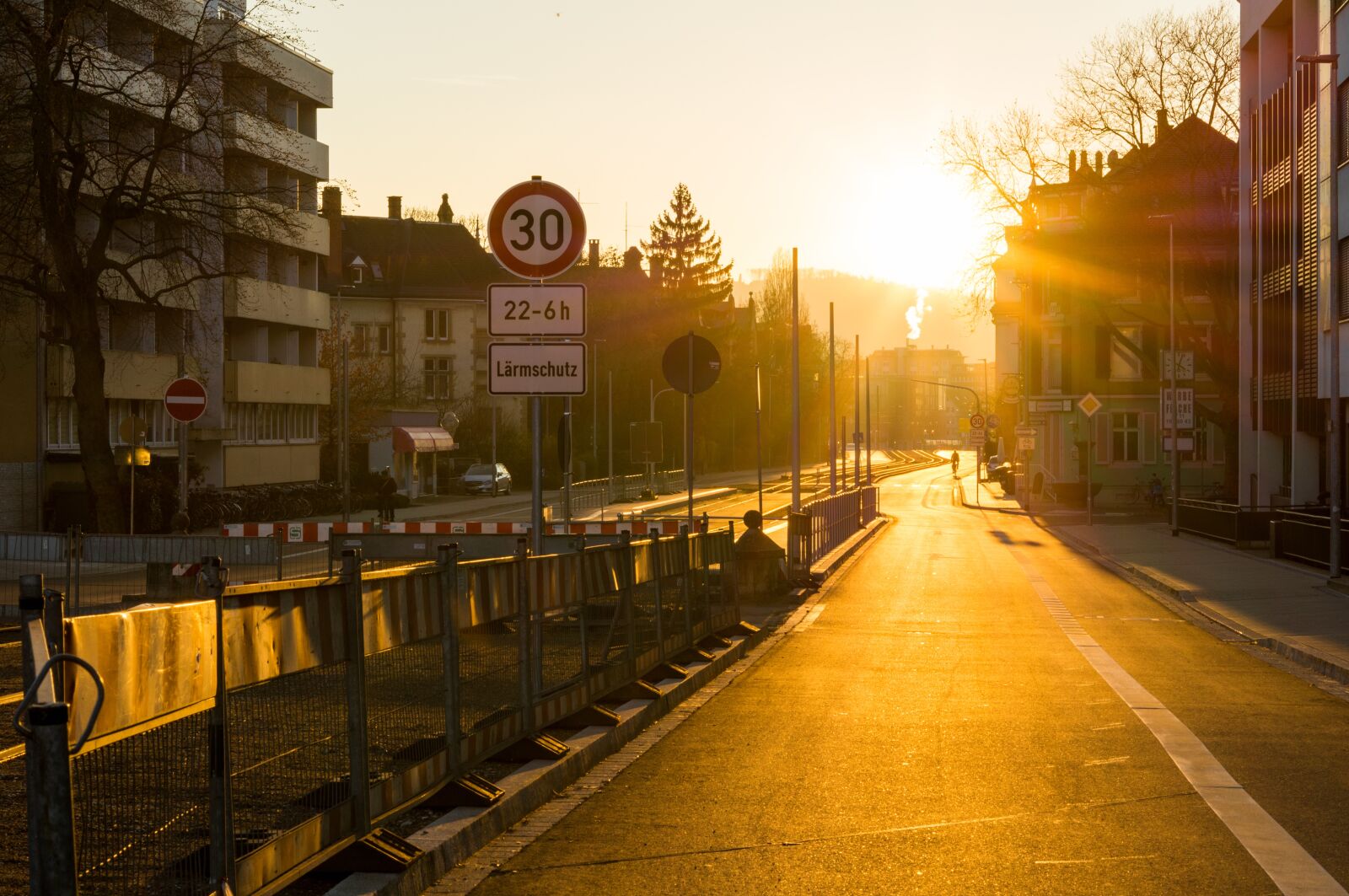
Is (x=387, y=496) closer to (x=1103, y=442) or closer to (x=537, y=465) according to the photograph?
(x=1103, y=442)

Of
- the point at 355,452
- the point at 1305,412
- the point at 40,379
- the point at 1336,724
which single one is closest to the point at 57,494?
the point at 40,379

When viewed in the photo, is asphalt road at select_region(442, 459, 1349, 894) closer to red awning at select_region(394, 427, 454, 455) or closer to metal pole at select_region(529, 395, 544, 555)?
metal pole at select_region(529, 395, 544, 555)

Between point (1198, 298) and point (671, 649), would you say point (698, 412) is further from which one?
point (671, 649)

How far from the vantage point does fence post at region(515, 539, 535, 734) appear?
333 inches

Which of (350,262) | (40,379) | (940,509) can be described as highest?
Result: (350,262)

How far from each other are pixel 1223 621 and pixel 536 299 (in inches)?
479

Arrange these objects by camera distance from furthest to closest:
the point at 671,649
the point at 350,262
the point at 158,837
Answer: the point at 350,262 < the point at 671,649 < the point at 158,837

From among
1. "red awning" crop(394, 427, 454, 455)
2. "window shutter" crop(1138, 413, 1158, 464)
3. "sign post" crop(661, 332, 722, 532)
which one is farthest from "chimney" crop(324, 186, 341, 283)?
"sign post" crop(661, 332, 722, 532)

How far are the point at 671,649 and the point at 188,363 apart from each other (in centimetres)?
3862

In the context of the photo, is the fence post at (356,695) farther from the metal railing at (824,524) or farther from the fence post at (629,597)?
→ the metal railing at (824,524)

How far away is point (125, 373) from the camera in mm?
45406

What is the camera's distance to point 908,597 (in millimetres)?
22938

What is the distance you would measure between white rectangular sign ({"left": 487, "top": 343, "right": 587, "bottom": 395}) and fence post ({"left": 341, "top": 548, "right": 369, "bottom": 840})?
362cm

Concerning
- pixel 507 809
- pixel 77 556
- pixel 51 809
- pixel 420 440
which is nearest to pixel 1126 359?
pixel 420 440
